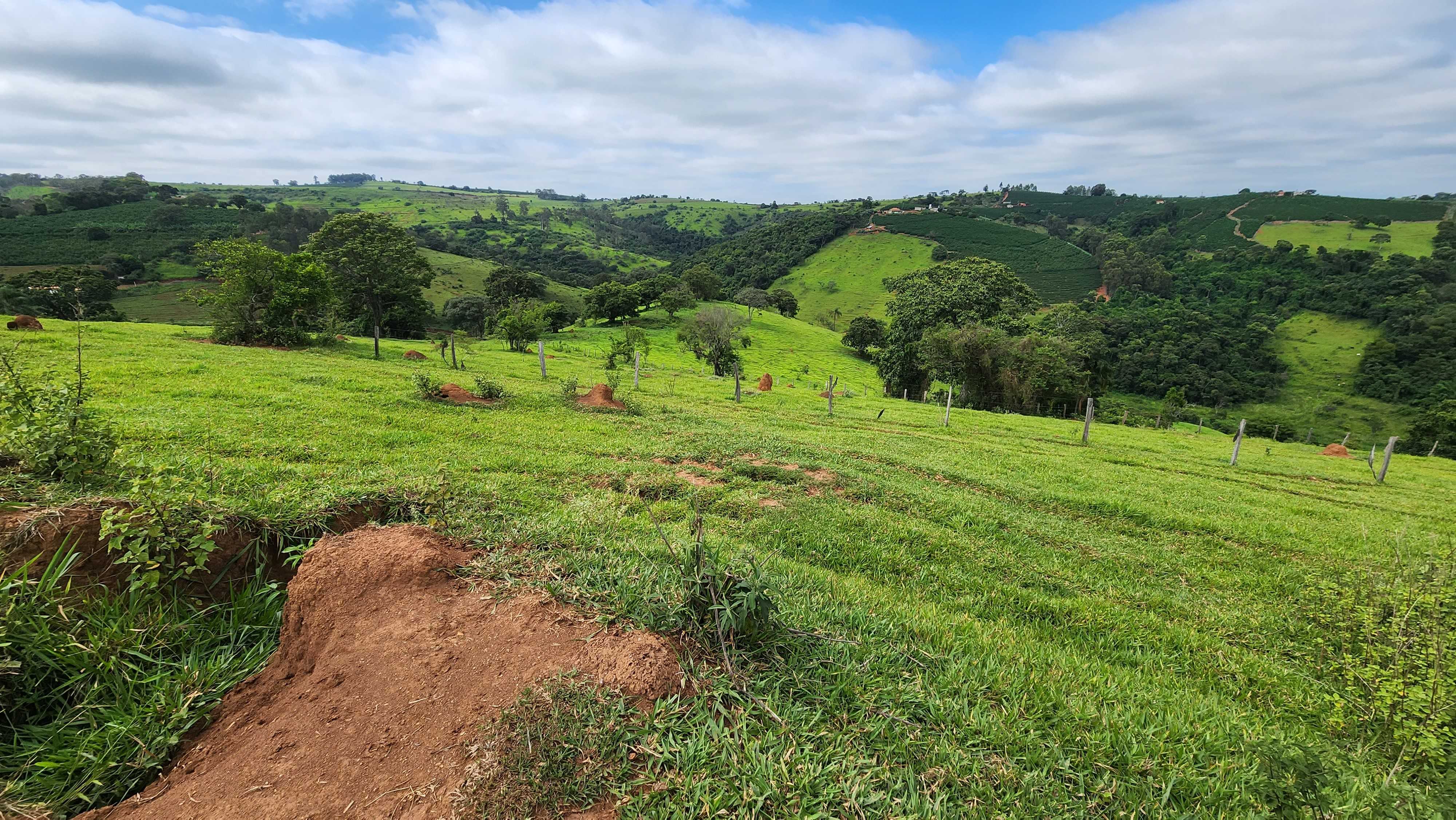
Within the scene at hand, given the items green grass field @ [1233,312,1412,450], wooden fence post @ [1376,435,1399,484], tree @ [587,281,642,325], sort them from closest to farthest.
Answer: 1. wooden fence post @ [1376,435,1399,484]
2. green grass field @ [1233,312,1412,450]
3. tree @ [587,281,642,325]

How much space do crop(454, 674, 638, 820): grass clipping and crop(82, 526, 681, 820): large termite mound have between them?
99 millimetres

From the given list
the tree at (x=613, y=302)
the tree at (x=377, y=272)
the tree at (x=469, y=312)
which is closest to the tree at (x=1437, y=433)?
the tree at (x=377, y=272)

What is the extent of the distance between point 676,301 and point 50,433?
208 ft

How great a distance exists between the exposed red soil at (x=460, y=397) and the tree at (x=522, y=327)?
28479 mm

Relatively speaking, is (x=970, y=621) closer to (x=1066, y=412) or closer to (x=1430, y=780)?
(x=1430, y=780)

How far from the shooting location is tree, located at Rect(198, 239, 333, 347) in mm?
23594

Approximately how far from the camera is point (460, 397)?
13.8 m

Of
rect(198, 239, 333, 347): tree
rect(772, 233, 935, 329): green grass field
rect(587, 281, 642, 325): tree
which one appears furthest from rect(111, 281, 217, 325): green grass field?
rect(772, 233, 935, 329): green grass field

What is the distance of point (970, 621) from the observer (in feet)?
15.5

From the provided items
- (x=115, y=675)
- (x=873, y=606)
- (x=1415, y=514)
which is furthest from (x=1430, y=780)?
(x=1415, y=514)

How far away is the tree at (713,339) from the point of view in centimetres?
4188

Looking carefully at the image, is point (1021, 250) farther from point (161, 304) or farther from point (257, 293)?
point (161, 304)

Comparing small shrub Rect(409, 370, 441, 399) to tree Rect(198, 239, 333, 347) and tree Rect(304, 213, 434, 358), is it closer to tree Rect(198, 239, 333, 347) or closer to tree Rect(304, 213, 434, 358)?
tree Rect(304, 213, 434, 358)

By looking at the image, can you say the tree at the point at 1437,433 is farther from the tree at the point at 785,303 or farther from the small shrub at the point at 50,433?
the tree at the point at 785,303
